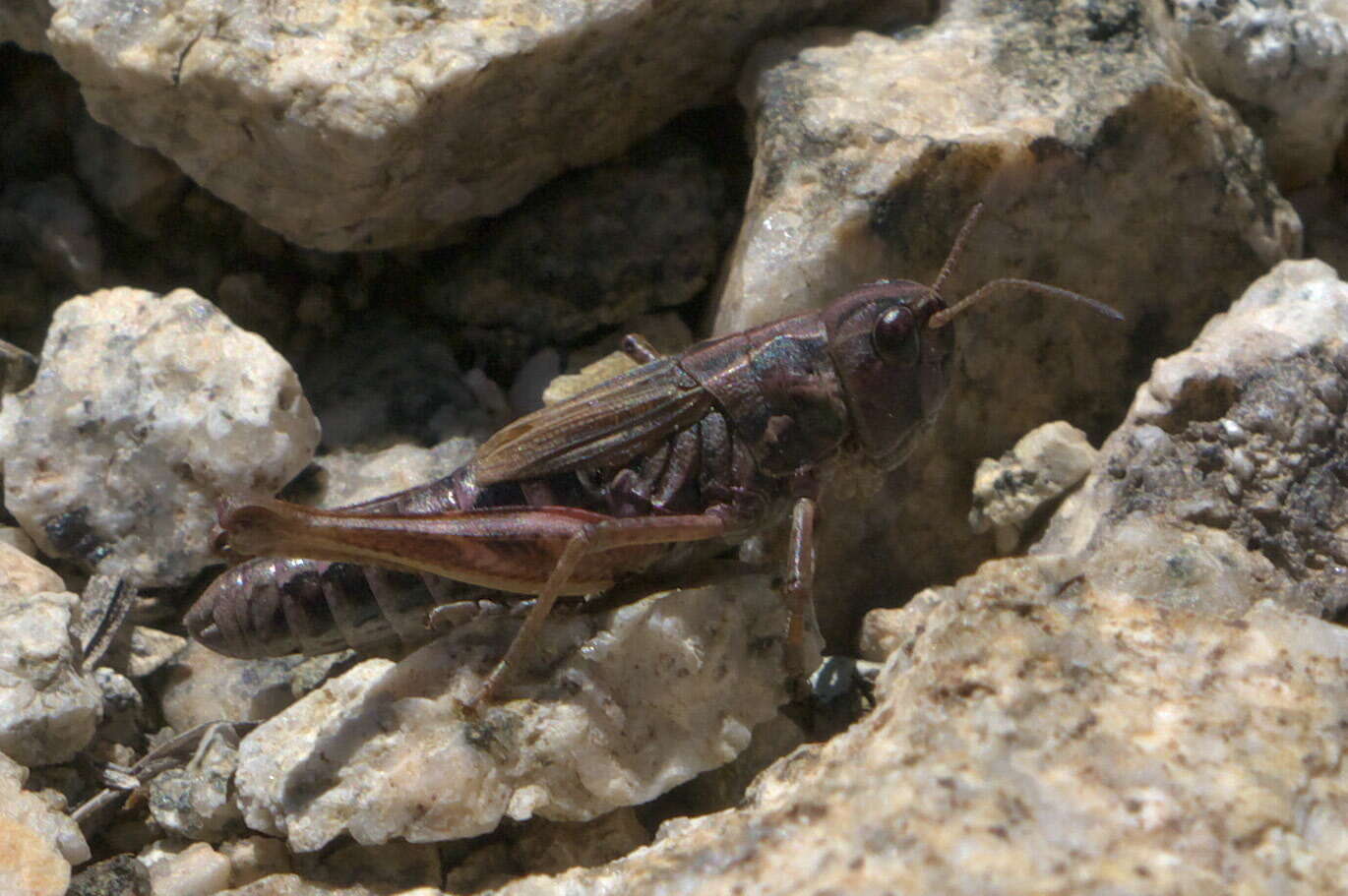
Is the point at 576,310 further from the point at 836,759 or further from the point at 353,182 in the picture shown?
the point at 836,759

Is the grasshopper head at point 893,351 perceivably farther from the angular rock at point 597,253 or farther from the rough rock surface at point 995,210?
the angular rock at point 597,253

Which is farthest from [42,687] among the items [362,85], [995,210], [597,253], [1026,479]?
[995,210]

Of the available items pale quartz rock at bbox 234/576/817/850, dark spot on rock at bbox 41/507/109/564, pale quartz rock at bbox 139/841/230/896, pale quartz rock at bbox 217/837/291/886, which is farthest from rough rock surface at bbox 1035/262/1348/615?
dark spot on rock at bbox 41/507/109/564

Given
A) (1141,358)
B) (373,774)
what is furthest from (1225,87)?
(373,774)

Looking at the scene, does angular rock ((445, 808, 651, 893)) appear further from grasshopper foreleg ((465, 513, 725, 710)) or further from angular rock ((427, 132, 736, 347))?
angular rock ((427, 132, 736, 347))

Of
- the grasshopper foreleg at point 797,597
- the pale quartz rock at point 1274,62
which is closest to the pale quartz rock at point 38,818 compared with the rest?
the grasshopper foreleg at point 797,597
